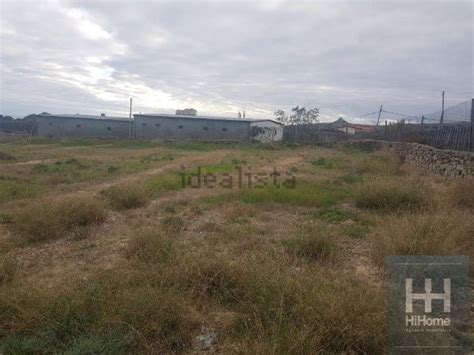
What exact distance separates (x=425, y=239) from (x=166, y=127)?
125 ft

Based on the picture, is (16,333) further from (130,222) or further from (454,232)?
(454,232)

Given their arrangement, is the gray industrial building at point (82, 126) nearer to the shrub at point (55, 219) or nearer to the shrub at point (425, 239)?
the shrub at point (55, 219)

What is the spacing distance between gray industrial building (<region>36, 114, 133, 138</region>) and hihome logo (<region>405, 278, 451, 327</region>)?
135 ft

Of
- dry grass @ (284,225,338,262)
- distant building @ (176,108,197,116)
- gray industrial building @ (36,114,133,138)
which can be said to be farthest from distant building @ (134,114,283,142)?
dry grass @ (284,225,338,262)

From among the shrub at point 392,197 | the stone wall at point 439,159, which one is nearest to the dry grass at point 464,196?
the shrub at point 392,197

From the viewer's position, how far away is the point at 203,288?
3.64 m

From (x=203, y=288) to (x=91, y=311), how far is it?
101cm

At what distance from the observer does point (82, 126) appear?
43.8m

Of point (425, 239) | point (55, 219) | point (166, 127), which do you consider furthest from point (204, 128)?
point (425, 239)

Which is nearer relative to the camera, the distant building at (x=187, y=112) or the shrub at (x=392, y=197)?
the shrub at (x=392, y=197)

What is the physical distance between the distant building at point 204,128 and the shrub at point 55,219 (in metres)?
30.0

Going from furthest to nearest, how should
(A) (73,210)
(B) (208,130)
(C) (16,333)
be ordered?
(B) (208,130), (A) (73,210), (C) (16,333)

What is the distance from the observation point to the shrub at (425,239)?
13.9 feet

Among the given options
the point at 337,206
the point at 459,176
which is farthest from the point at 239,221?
the point at 459,176
